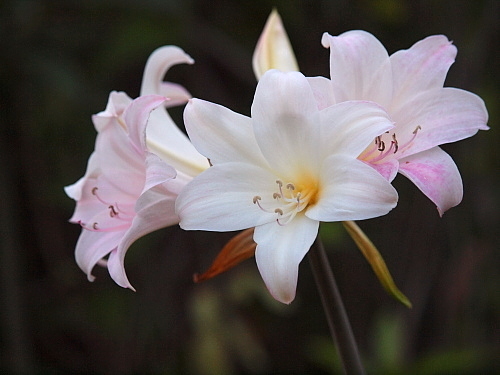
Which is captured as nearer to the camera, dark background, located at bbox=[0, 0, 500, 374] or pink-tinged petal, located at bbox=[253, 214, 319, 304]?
pink-tinged petal, located at bbox=[253, 214, 319, 304]

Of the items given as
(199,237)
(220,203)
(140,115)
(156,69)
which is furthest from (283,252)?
(199,237)

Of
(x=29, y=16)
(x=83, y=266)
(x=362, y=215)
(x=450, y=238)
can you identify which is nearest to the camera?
(x=362, y=215)

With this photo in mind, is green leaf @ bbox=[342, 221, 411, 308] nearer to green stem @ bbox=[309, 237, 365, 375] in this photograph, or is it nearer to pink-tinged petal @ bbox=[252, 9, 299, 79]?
green stem @ bbox=[309, 237, 365, 375]

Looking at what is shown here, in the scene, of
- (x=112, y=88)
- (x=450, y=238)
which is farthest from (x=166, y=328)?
(x=450, y=238)

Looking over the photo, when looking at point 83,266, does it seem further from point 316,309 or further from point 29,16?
point 316,309

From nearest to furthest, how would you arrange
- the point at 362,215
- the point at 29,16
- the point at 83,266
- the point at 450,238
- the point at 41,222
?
the point at 362,215 → the point at 83,266 → the point at 29,16 → the point at 450,238 → the point at 41,222

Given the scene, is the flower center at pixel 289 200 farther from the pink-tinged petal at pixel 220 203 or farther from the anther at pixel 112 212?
the anther at pixel 112 212

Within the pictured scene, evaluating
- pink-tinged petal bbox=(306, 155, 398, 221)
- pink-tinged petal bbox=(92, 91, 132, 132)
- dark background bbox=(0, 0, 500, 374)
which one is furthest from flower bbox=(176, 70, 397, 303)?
dark background bbox=(0, 0, 500, 374)
